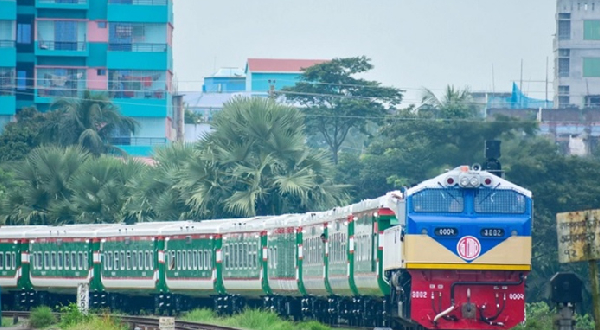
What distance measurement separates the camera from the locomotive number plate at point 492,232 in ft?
78.7

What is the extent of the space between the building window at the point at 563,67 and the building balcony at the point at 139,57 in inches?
1327

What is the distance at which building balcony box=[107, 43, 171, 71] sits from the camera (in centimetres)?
9712

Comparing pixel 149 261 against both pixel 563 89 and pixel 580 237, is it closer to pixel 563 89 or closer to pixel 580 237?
pixel 580 237

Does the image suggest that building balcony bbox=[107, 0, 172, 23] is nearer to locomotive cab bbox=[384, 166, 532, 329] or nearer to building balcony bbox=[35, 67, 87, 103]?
building balcony bbox=[35, 67, 87, 103]

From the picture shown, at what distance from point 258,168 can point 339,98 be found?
32.1 metres

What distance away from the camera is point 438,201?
950 inches

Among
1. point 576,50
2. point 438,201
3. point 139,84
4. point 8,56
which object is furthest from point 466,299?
point 576,50

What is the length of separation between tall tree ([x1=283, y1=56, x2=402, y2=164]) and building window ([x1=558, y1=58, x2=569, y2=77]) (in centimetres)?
3266

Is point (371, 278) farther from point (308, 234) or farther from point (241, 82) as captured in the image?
point (241, 82)

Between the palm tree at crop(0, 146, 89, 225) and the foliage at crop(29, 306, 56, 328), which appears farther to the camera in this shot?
the palm tree at crop(0, 146, 89, 225)

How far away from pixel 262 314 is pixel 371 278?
5.46 metres

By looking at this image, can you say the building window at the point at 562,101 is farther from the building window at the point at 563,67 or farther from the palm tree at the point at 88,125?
the palm tree at the point at 88,125

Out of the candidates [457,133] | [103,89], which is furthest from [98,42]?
[457,133]

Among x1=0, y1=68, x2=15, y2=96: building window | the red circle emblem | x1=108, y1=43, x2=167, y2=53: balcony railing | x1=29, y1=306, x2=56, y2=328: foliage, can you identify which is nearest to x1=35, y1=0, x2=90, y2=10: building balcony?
x1=108, y1=43, x2=167, y2=53: balcony railing
